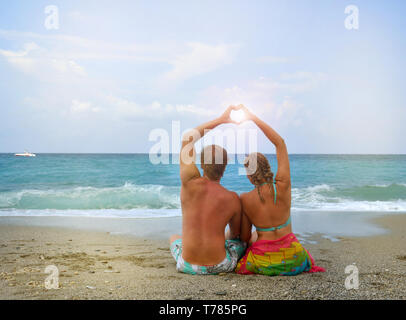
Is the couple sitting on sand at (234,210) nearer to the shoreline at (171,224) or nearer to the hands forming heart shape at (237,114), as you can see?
the hands forming heart shape at (237,114)

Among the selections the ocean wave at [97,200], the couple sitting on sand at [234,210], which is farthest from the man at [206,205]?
the ocean wave at [97,200]

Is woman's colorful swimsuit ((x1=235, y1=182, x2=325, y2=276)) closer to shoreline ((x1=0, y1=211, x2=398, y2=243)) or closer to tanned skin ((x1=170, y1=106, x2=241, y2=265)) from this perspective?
tanned skin ((x1=170, y1=106, x2=241, y2=265))

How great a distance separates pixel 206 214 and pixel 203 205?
96 millimetres

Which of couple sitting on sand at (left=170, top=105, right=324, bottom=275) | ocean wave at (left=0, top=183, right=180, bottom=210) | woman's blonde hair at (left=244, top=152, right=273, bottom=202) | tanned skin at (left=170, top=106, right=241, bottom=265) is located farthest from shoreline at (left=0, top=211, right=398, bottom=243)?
ocean wave at (left=0, top=183, right=180, bottom=210)

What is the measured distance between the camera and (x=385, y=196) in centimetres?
1592

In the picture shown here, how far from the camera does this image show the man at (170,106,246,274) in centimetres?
366

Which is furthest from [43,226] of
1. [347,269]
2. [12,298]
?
[347,269]

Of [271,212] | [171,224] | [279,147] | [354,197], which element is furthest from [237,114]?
[354,197]

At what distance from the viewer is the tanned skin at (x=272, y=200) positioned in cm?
371

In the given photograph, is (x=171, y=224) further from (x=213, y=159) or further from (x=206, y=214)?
(x=213, y=159)

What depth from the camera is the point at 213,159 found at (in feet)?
12.1
